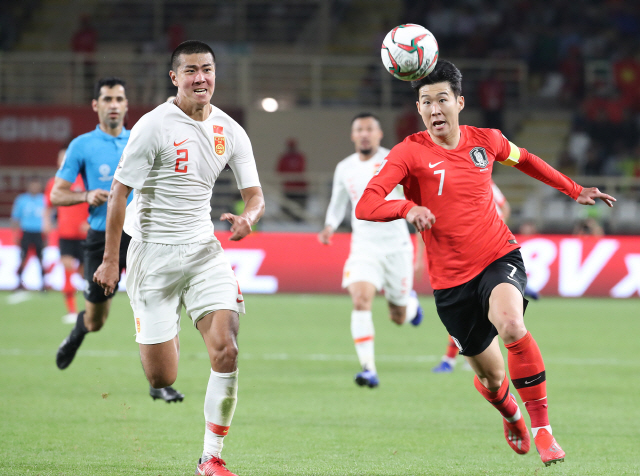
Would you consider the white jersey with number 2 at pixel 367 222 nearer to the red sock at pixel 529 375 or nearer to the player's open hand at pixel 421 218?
the red sock at pixel 529 375

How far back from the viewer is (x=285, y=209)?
2192 cm

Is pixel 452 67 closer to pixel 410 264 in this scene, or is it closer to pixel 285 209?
pixel 410 264

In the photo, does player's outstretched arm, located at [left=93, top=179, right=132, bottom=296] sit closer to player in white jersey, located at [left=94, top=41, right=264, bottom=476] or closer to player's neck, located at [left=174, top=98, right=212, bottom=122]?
player in white jersey, located at [left=94, top=41, right=264, bottom=476]

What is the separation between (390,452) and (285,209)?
1624 centimetres

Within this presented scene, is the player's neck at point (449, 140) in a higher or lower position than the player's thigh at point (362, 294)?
higher

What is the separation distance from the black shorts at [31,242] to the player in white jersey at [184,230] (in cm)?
1226

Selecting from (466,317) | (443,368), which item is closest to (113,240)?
(466,317)

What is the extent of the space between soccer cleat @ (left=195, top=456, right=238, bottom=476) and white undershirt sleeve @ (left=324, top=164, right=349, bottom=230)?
4711 millimetres

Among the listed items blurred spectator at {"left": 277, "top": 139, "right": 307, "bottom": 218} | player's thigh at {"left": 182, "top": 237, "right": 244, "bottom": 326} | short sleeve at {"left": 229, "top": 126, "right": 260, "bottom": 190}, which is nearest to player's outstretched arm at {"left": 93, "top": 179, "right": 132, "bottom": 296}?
player's thigh at {"left": 182, "top": 237, "right": 244, "bottom": 326}

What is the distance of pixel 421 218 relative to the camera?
4633 millimetres

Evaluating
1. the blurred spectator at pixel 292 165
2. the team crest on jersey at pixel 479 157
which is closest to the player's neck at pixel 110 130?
the team crest on jersey at pixel 479 157

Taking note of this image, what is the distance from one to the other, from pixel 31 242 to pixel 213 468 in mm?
13104

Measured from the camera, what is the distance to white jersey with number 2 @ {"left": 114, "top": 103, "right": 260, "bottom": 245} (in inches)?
201

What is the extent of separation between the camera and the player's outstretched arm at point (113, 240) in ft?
16.6
